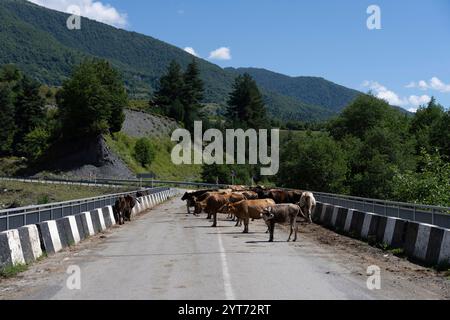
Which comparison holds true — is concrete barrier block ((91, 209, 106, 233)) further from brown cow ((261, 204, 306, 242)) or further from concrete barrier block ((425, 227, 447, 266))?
concrete barrier block ((425, 227, 447, 266))

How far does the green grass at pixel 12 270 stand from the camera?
1336 centimetres

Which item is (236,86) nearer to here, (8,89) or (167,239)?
(8,89)

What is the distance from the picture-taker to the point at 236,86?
153750mm

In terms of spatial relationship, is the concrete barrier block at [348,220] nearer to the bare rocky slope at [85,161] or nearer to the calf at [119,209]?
the calf at [119,209]

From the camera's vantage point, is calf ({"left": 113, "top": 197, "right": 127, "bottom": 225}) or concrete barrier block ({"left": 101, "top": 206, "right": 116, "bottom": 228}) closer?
concrete barrier block ({"left": 101, "top": 206, "right": 116, "bottom": 228})

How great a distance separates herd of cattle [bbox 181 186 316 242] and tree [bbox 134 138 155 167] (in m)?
69.3

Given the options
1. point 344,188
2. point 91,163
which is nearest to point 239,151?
point 91,163

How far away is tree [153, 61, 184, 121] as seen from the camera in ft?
Result: 495

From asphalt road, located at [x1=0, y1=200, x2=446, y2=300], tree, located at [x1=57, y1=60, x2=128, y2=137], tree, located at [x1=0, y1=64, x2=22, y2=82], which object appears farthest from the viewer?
tree, located at [x1=0, y1=64, x2=22, y2=82]

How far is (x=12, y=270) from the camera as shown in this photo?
13750mm

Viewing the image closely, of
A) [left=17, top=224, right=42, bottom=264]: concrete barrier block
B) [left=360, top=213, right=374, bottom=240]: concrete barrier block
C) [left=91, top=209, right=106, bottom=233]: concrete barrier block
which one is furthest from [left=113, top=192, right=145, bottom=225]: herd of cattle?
[left=17, top=224, right=42, bottom=264]: concrete barrier block

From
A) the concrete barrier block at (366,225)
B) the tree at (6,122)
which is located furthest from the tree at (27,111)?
the concrete barrier block at (366,225)

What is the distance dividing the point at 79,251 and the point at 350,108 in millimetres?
79473

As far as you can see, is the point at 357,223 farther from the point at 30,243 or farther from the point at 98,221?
the point at 30,243
